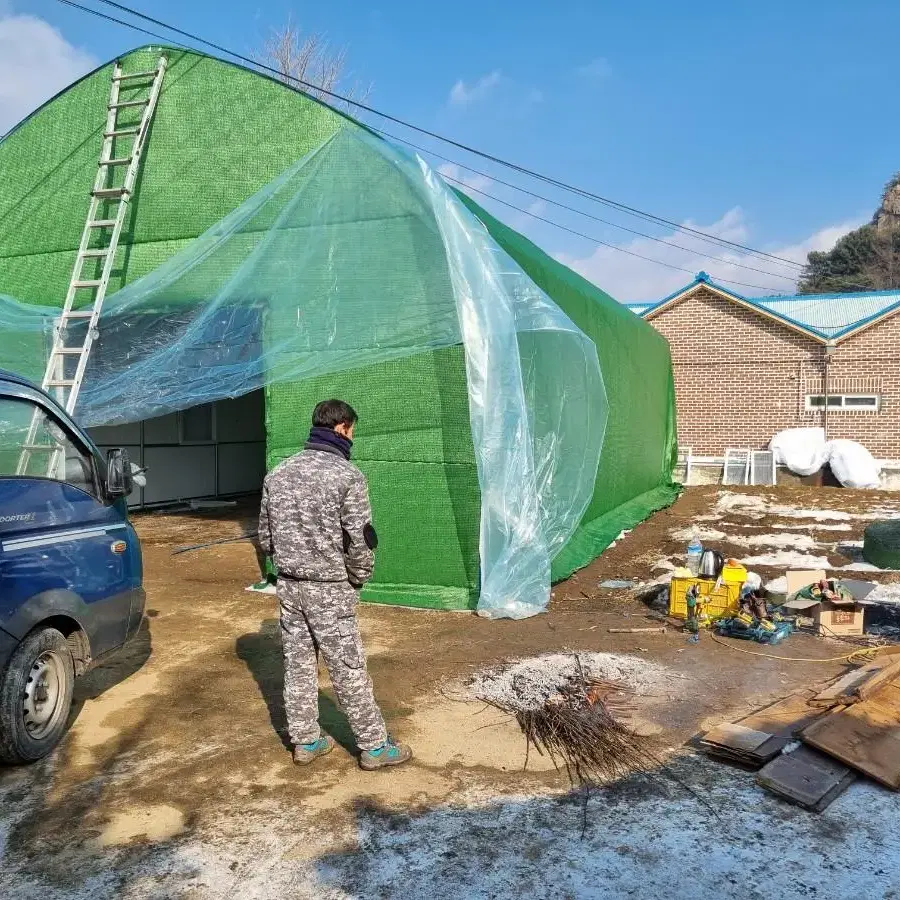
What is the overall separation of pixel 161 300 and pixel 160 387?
1057 mm

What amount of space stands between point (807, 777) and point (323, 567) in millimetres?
2317

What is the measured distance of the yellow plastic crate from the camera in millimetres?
6281

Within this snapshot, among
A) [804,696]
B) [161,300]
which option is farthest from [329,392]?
[804,696]

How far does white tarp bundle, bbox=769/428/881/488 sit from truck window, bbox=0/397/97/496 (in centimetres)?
1526

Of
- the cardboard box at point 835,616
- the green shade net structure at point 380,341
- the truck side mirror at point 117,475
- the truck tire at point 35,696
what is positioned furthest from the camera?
the green shade net structure at point 380,341

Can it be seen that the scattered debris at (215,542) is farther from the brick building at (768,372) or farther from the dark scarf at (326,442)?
the brick building at (768,372)

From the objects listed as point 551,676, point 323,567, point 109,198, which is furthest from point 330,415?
point 109,198

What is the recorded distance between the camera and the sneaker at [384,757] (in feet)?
12.4

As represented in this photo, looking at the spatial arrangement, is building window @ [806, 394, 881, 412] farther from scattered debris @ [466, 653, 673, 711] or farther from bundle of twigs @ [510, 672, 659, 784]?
bundle of twigs @ [510, 672, 659, 784]

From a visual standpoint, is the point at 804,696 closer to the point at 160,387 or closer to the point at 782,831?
the point at 782,831

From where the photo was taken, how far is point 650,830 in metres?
3.22

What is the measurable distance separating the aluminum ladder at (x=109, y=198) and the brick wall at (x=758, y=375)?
42.5 ft

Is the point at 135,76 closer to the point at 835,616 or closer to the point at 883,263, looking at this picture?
the point at 835,616

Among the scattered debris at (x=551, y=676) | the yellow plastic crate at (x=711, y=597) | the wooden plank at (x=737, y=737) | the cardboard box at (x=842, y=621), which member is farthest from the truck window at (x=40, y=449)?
the cardboard box at (x=842, y=621)
